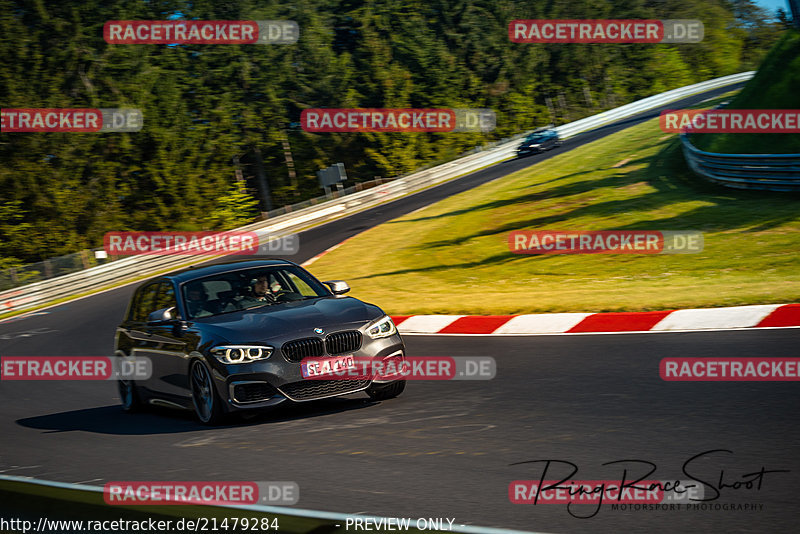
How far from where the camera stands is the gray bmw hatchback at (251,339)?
7770mm

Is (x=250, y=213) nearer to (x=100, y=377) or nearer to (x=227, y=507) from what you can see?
(x=100, y=377)

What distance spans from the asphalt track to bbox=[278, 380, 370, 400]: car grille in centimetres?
24

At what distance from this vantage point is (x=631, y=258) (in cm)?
1806

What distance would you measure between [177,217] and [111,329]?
3559 centimetres

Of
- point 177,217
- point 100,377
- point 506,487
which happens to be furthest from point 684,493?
point 177,217

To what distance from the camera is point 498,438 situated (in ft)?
21.1

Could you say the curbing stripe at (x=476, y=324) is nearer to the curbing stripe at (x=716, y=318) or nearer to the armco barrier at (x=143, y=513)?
the curbing stripe at (x=716, y=318)

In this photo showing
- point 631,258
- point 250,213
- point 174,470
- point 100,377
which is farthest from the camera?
point 250,213

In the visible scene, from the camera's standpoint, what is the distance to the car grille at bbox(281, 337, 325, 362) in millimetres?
7770

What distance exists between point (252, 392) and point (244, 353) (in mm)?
355

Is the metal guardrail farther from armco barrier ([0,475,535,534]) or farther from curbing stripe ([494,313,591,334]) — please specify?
armco barrier ([0,475,535,534])

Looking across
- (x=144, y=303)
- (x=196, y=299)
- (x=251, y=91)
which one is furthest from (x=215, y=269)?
(x=251, y=91)

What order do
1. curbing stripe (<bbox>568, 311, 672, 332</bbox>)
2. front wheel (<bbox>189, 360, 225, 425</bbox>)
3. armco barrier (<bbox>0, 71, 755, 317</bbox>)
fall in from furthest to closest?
1. armco barrier (<bbox>0, 71, 755, 317</bbox>)
2. curbing stripe (<bbox>568, 311, 672, 332</bbox>)
3. front wheel (<bbox>189, 360, 225, 425</bbox>)

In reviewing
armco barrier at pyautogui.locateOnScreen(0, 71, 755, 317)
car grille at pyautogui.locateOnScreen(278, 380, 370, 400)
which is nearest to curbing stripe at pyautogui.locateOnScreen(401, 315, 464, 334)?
car grille at pyautogui.locateOnScreen(278, 380, 370, 400)
